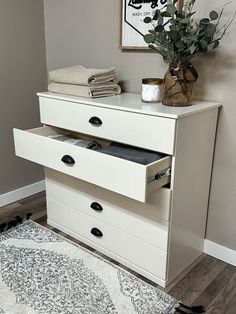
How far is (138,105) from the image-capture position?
1.51 meters

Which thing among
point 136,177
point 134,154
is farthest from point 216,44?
point 136,177

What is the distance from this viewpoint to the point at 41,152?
1685mm

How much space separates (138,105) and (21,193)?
133cm

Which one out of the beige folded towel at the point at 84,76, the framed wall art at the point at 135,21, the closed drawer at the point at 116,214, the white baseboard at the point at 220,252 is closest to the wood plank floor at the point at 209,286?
the white baseboard at the point at 220,252

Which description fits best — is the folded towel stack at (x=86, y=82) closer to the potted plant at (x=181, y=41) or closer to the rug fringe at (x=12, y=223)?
the potted plant at (x=181, y=41)

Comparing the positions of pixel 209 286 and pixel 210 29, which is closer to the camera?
pixel 210 29

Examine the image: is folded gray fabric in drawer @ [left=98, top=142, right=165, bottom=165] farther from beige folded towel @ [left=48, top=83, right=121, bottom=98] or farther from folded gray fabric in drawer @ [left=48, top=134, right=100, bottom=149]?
beige folded towel @ [left=48, top=83, right=121, bottom=98]

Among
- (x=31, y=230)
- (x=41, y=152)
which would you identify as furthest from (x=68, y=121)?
(x=31, y=230)

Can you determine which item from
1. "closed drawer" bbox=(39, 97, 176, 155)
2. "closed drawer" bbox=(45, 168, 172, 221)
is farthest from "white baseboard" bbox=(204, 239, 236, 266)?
"closed drawer" bbox=(39, 97, 176, 155)

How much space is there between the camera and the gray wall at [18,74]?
212cm

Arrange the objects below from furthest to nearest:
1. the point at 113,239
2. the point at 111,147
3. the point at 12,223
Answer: the point at 12,223 < the point at 113,239 < the point at 111,147

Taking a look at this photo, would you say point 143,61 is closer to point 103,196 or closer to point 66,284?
point 103,196

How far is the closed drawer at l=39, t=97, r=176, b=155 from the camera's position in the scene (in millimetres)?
1344

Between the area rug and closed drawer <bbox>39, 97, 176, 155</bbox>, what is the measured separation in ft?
2.20
